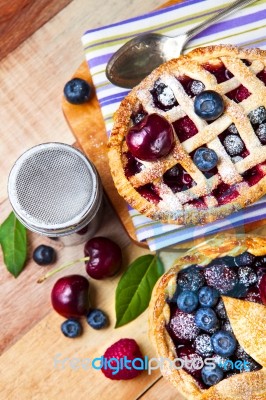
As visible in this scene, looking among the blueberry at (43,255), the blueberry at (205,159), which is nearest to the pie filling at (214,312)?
the blueberry at (205,159)

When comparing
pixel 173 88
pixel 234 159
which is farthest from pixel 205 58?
pixel 234 159

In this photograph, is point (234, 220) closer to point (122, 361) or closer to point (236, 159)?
point (236, 159)

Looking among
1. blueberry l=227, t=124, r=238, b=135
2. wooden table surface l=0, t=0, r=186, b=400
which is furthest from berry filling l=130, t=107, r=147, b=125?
wooden table surface l=0, t=0, r=186, b=400

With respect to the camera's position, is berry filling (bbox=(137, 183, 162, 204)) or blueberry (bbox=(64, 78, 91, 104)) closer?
berry filling (bbox=(137, 183, 162, 204))

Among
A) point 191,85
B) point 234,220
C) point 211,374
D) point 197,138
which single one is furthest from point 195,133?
A: point 211,374

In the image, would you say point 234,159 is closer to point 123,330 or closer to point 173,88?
point 173,88

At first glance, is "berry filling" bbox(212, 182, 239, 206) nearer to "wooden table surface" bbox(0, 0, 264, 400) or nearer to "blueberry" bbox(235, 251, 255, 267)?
"blueberry" bbox(235, 251, 255, 267)
